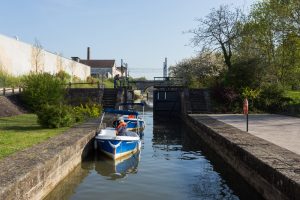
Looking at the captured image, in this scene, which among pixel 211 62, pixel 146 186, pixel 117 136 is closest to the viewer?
pixel 146 186

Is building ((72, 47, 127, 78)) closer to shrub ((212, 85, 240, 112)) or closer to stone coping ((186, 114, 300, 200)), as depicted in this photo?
shrub ((212, 85, 240, 112))

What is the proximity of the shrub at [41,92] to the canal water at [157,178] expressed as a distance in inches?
470

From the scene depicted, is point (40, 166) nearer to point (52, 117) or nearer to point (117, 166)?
point (117, 166)

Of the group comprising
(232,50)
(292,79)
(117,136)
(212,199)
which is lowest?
(212,199)

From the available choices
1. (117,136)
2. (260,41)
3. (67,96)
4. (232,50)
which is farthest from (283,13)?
(117,136)

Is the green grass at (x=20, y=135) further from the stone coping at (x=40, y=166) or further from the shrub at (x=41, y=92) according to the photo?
the shrub at (x=41, y=92)

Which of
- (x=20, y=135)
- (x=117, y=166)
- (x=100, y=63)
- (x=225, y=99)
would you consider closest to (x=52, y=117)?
(x=20, y=135)

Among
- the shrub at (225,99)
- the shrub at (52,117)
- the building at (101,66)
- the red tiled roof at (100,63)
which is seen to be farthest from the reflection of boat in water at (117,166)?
the red tiled roof at (100,63)

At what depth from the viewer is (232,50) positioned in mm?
43219

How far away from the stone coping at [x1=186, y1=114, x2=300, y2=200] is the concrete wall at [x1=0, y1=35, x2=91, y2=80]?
104 feet

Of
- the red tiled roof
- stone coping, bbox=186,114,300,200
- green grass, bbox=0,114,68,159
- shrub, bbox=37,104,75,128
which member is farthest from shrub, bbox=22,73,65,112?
the red tiled roof

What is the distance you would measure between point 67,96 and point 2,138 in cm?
2267

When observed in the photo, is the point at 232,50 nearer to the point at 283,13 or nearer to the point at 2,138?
the point at 283,13

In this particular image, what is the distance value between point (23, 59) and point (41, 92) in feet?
71.5
